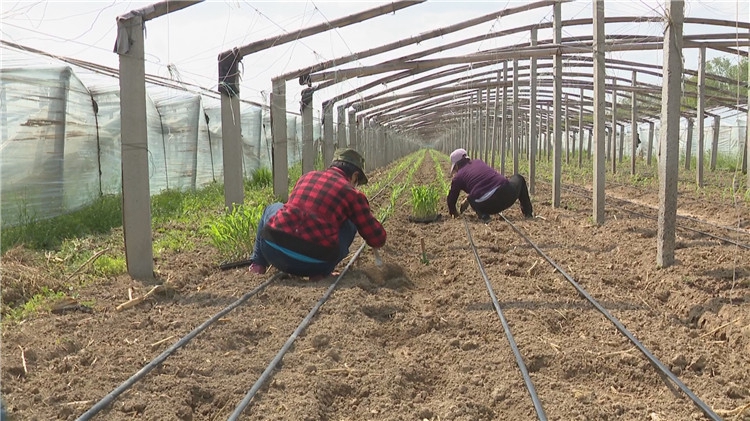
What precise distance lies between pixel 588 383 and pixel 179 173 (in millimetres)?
A: 10237

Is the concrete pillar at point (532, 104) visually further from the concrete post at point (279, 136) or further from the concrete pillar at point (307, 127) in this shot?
the concrete post at point (279, 136)

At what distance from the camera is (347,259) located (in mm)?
6613

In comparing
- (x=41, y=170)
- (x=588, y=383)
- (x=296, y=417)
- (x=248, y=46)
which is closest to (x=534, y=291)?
(x=588, y=383)

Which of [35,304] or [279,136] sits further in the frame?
[279,136]

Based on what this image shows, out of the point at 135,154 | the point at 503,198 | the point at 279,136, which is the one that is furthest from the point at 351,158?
the point at 279,136

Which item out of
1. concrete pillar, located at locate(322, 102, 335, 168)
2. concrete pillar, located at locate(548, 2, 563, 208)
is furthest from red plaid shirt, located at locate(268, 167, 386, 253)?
concrete pillar, located at locate(322, 102, 335, 168)

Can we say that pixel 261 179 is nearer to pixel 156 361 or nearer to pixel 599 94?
pixel 599 94

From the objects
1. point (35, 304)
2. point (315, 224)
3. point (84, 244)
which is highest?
point (315, 224)

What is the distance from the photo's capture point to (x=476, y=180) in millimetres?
8719

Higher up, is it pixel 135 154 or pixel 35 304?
A: pixel 135 154

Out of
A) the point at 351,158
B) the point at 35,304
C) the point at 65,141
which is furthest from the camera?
the point at 65,141

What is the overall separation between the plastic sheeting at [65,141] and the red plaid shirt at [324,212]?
3.49 m

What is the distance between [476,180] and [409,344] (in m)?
4.92

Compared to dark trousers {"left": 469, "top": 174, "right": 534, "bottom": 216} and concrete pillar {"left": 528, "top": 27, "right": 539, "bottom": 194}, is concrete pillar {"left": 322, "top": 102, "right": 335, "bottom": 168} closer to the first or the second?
concrete pillar {"left": 528, "top": 27, "right": 539, "bottom": 194}
